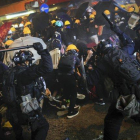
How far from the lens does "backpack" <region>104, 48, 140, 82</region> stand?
3.01 m

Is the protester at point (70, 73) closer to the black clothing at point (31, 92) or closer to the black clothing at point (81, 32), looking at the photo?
the black clothing at point (31, 92)

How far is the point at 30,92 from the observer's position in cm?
350

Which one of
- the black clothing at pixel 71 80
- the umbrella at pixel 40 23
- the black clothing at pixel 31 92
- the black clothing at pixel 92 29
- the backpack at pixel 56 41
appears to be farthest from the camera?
the umbrella at pixel 40 23

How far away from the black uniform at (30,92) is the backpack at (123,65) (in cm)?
132

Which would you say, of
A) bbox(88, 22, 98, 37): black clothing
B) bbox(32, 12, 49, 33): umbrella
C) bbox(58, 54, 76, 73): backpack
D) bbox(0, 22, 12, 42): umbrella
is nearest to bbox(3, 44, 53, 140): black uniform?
bbox(58, 54, 76, 73): backpack

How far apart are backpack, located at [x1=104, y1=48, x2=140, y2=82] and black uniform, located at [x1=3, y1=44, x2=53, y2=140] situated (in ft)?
4.33

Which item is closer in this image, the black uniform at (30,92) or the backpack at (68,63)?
the black uniform at (30,92)

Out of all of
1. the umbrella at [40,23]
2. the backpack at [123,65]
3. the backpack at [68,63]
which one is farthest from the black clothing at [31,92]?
the umbrella at [40,23]

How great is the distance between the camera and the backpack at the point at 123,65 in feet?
9.88

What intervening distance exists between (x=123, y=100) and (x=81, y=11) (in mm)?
10364

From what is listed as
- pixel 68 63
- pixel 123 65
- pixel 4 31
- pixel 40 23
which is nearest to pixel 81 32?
pixel 40 23

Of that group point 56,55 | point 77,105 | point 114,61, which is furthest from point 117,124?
point 56,55

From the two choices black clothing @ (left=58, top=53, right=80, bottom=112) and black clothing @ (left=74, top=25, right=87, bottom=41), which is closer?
black clothing @ (left=58, top=53, right=80, bottom=112)

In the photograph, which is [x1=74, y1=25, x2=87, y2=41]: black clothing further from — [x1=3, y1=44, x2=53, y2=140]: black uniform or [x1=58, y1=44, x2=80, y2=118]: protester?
[x1=3, y1=44, x2=53, y2=140]: black uniform
